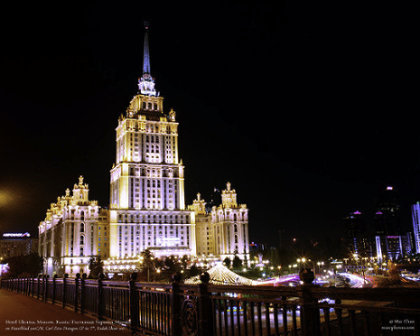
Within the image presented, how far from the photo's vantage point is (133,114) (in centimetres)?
10500

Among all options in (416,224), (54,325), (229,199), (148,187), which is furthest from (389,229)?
(54,325)

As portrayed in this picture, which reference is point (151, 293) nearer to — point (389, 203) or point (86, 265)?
point (86, 265)

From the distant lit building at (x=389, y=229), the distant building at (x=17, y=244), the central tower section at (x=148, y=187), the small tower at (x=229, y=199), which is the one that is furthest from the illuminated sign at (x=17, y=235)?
the distant lit building at (x=389, y=229)

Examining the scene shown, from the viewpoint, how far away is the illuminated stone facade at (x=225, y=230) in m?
106

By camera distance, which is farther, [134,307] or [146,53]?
[146,53]

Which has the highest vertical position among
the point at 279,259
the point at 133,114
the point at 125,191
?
the point at 133,114

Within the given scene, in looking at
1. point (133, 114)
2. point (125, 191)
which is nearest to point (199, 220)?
point (125, 191)

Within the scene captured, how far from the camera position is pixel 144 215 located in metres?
98.2

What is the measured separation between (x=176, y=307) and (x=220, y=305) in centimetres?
152

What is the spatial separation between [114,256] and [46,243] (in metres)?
44.5

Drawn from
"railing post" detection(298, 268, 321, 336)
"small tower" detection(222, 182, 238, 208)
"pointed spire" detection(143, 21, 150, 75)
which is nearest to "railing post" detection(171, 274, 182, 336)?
"railing post" detection(298, 268, 321, 336)

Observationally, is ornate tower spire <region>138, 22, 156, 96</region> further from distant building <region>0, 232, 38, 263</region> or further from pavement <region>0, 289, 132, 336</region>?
pavement <region>0, 289, 132, 336</region>

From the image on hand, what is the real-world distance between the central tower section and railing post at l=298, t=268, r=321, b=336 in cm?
9152

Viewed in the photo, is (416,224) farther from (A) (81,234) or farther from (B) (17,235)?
(B) (17,235)
